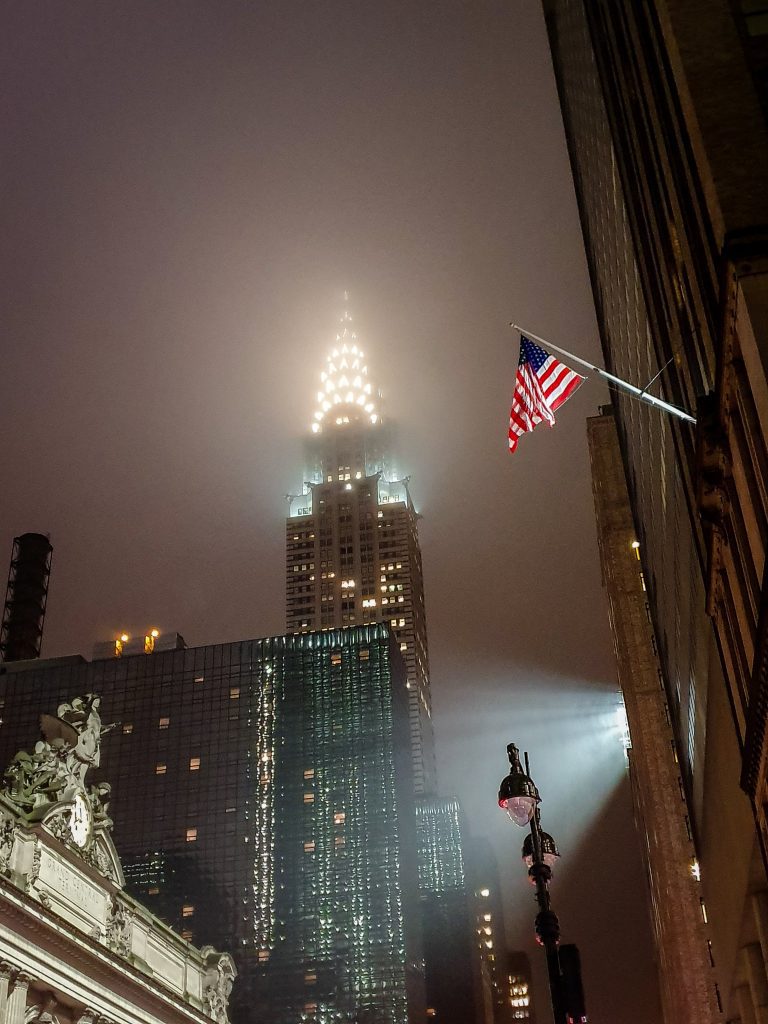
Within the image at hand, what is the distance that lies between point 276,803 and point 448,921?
2106 inches

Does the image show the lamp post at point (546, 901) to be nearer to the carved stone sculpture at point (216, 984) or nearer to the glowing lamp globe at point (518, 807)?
Answer: the glowing lamp globe at point (518, 807)

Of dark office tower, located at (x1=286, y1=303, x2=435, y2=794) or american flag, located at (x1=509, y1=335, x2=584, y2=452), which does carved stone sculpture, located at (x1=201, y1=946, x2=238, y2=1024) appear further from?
dark office tower, located at (x1=286, y1=303, x2=435, y2=794)

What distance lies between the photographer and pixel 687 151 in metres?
20.3

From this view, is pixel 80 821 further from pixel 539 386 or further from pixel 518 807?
pixel 518 807

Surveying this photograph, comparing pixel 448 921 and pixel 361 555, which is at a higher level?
pixel 361 555

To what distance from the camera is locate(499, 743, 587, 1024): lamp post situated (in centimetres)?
1511

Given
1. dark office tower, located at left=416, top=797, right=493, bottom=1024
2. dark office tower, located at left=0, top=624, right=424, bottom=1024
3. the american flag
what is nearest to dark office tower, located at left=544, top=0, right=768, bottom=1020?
the american flag

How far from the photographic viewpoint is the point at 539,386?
86.2 feet

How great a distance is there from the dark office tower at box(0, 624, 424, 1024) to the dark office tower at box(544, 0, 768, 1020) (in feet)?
294

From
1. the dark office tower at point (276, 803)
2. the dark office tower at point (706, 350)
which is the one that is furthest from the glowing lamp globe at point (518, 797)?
the dark office tower at point (276, 803)

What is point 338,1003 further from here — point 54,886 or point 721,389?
point 721,389

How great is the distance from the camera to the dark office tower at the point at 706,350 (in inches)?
709

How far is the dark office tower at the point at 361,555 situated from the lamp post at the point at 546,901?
478 feet

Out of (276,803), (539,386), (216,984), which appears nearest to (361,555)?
(276,803)
